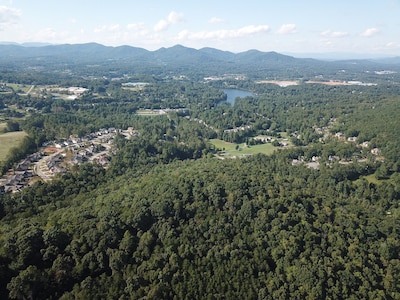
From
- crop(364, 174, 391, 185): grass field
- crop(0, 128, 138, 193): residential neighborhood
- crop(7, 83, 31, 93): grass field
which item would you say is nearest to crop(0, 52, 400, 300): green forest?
crop(364, 174, 391, 185): grass field

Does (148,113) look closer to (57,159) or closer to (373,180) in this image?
(57,159)

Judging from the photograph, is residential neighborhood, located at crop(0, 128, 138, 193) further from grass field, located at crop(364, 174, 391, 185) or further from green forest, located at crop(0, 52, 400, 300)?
grass field, located at crop(364, 174, 391, 185)

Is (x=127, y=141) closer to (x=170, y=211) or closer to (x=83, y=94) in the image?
(x=170, y=211)

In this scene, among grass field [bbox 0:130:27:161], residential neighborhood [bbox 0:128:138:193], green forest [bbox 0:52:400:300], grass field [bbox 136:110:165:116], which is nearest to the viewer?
green forest [bbox 0:52:400:300]

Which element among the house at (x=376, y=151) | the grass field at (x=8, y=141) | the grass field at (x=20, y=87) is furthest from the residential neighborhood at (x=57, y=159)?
the grass field at (x=20, y=87)

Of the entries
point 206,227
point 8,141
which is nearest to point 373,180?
point 206,227

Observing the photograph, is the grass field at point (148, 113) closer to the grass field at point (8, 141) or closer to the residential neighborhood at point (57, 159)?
the residential neighborhood at point (57, 159)
